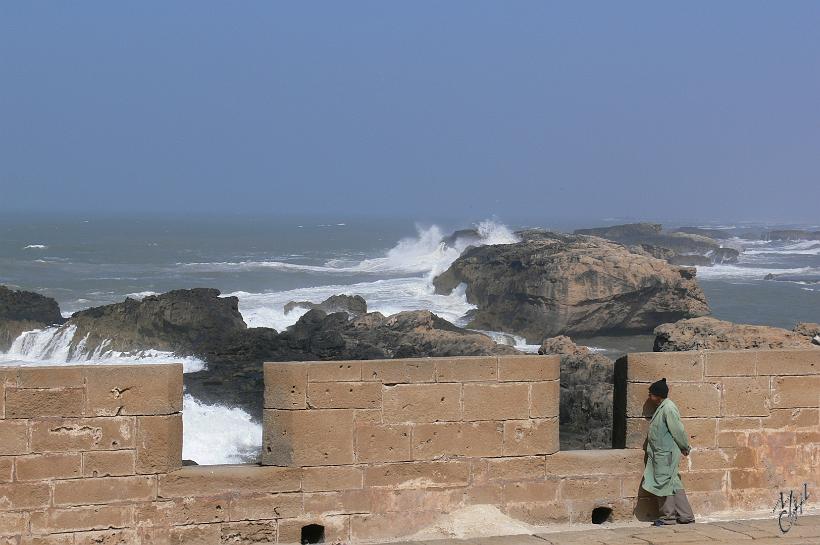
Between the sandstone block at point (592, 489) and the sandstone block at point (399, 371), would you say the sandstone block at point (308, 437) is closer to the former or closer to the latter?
the sandstone block at point (399, 371)

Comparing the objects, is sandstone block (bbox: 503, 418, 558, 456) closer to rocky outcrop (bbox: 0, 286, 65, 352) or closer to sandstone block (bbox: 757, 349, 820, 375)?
sandstone block (bbox: 757, 349, 820, 375)

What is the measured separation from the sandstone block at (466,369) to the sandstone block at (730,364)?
1.54 metres

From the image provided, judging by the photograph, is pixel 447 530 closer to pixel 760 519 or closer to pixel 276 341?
pixel 760 519

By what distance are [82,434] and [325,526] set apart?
160cm

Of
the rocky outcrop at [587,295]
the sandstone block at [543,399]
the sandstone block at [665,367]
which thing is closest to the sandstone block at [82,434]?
the sandstone block at [543,399]

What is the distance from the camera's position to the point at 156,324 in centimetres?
2628

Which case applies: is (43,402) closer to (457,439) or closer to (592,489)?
(457,439)

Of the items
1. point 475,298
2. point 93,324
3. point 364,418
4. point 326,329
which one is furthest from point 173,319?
point 364,418

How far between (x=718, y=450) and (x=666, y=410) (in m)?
0.57

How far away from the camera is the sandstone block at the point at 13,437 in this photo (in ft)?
20.0

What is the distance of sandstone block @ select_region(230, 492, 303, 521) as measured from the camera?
6.45 m

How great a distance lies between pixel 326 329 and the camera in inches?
1024

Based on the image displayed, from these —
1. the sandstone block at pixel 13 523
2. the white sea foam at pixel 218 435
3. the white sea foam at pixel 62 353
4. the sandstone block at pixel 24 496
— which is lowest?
the white sea foam at pixel 218 435

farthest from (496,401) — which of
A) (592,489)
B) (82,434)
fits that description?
(82,434)
